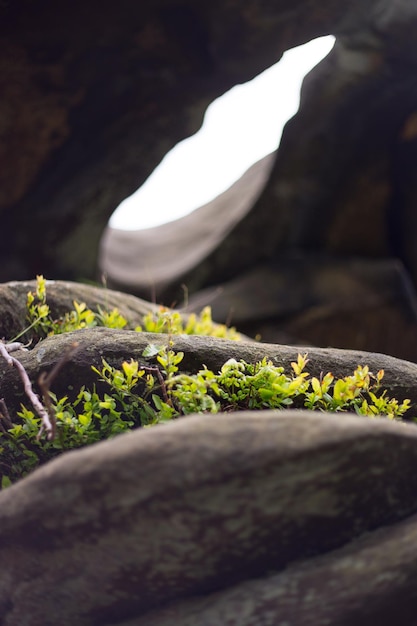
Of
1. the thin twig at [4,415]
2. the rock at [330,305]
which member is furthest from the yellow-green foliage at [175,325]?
the rock at [330,305]

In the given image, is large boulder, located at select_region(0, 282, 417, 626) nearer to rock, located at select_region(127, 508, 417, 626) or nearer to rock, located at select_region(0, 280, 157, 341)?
rock, located at select_region(127, 508, 417, 626)

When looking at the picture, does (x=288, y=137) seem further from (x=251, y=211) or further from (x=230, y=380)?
(x=230, y=380)

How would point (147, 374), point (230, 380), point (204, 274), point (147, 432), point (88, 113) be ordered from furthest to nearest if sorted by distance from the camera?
point (204, 274), point (88, 113), point (147, 374), point (230, 380), point (147, 432)

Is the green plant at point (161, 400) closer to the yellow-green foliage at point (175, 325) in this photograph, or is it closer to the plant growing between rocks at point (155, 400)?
the plant growing between rocks at point (155, 400)

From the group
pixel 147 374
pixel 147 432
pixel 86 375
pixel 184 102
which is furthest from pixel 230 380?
pixel 184 102

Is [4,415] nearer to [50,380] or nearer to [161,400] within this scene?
[161,400]

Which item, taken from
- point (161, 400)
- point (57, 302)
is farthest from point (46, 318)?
point (161, 400)
